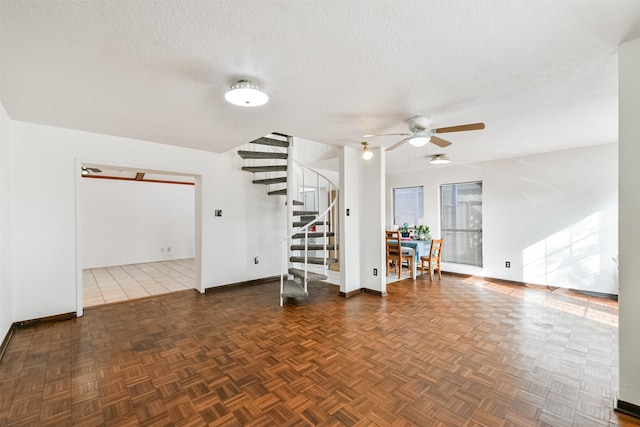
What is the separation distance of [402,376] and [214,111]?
3.05 m

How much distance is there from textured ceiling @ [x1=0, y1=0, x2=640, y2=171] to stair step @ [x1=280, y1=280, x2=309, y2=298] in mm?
2336

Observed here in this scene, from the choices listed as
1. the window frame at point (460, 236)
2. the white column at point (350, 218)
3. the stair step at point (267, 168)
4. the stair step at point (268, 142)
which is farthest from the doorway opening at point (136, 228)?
the window frame at point (460, 236)

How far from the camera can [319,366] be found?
A: 239 cm

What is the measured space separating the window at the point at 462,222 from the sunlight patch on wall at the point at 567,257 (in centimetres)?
101

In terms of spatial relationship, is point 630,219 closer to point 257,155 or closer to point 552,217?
point 552,217

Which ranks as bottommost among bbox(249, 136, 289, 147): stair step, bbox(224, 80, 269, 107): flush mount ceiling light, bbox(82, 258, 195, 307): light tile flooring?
bbox(82, 258, 195, 307): light tile flooring

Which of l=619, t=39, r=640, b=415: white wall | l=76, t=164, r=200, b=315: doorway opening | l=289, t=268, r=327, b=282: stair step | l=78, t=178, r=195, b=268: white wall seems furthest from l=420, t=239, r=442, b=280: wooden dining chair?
l=78, t=178, r=195, b=268: white wall

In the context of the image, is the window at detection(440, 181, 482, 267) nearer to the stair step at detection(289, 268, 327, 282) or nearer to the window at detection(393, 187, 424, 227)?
the window at detection(393, 187, 424, 227)

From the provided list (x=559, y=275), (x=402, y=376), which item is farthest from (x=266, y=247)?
(x=559, y=275)

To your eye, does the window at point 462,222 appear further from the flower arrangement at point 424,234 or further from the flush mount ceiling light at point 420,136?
the flush mount ceiling light at point 420,136

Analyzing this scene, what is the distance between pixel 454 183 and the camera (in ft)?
20.5

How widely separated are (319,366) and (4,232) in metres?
3.47

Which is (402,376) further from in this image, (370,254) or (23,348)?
(23,348)

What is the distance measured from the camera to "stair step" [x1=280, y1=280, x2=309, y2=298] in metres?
4.05
